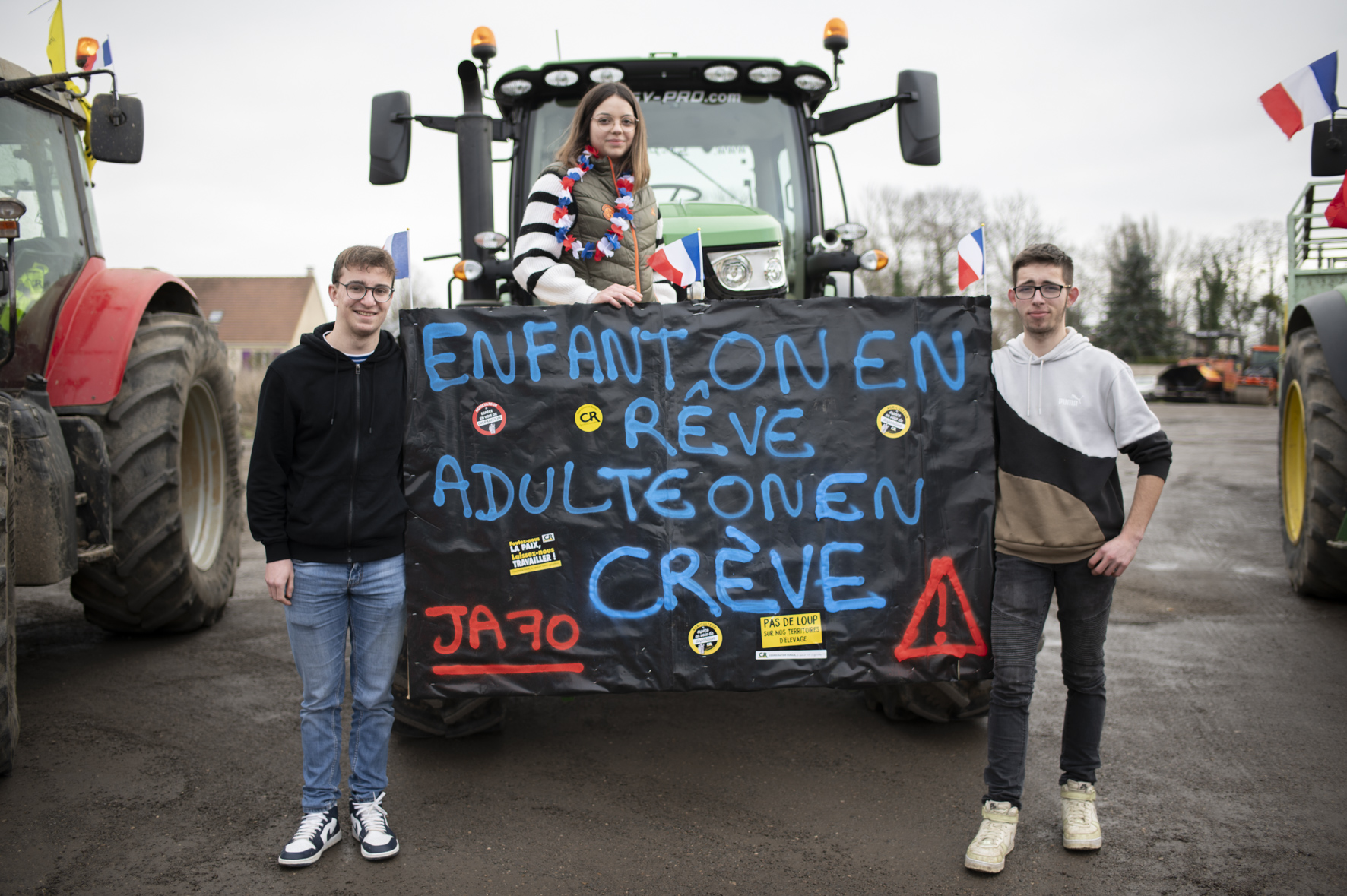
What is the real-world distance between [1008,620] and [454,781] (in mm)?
2012

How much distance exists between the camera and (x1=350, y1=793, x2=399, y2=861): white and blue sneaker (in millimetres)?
2912

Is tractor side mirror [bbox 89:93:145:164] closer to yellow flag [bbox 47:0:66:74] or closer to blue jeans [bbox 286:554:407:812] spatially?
yellow flag [bbox 47:0:66:74]

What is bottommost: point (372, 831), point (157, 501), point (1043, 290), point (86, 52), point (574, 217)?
point (372, 831)

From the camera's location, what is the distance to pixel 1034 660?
297 cm

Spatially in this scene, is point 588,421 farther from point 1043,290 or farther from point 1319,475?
point 1319,475

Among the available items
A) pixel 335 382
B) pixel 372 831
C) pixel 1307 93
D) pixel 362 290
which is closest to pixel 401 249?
pixel 362 290

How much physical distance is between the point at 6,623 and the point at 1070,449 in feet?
11.3

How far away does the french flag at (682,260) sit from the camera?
3246 millimetres

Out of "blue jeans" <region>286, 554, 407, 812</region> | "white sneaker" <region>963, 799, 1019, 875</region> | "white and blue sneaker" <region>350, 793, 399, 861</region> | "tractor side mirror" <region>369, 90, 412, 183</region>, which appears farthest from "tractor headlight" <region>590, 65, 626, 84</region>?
"white sneaker" <region>963, 799, 1019, 875</region>

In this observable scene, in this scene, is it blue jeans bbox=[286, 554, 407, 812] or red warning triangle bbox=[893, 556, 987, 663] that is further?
red warning triangle bbox=[893, 556, 987, 663]

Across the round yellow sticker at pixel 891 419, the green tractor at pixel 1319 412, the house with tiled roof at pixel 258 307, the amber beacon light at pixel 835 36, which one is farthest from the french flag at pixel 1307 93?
the house with tiled roof at pixel 258 307

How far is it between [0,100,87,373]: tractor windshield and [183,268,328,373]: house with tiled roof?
41366mm

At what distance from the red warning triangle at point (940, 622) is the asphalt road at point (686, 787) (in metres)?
0.55

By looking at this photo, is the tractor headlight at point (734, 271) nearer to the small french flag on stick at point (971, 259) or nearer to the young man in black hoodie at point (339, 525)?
the small french flag on stick at point (971, 259)
